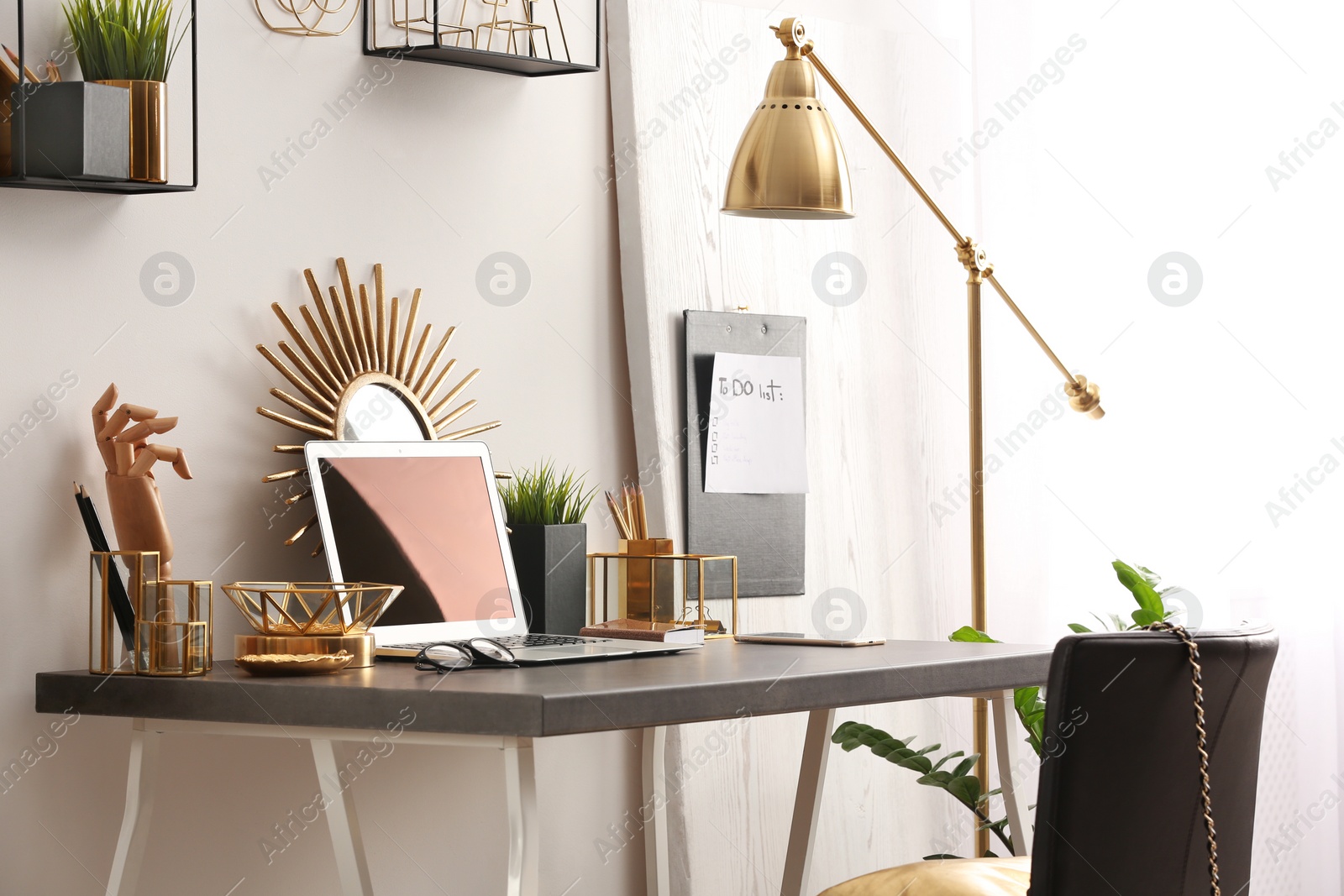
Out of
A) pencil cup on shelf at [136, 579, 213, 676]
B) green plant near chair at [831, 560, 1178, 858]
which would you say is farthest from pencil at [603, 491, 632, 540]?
pencil cup on shelf at [136, 579, 213, 676]

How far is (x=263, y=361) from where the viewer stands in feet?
6.55

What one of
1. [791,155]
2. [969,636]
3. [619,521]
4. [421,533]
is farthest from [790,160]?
[969,636]

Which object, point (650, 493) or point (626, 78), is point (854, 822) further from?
point (626, 78)

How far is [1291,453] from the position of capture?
266 cm

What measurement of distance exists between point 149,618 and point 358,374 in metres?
0.52

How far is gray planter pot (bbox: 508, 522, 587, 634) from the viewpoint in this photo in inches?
82.9

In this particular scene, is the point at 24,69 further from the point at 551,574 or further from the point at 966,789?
the point at 966,789

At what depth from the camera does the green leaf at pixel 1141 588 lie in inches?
97.0

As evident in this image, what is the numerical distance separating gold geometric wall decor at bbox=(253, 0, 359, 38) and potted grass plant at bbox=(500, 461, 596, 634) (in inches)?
26.2

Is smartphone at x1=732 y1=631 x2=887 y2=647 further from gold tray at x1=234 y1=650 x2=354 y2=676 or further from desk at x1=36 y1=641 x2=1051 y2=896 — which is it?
gold tray at x1=234 y1=650 x2=354 y2=676

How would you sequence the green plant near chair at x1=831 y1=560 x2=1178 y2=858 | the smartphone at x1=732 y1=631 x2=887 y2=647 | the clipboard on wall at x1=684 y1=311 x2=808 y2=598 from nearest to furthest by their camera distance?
the smartphone at x1=732 y1=631 x2=887 y2=647 → the green plant near chair at x1=831 y1=560 x2=1178 y2=858 → the clipboard on wall at x1=684 y1=311 x2=808 y2=598

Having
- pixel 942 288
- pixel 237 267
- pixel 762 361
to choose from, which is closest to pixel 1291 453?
pixel 942 288

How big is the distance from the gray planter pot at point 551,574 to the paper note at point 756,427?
404mm

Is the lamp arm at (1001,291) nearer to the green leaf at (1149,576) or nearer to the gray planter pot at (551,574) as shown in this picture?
the green leaf at (1149,576)
